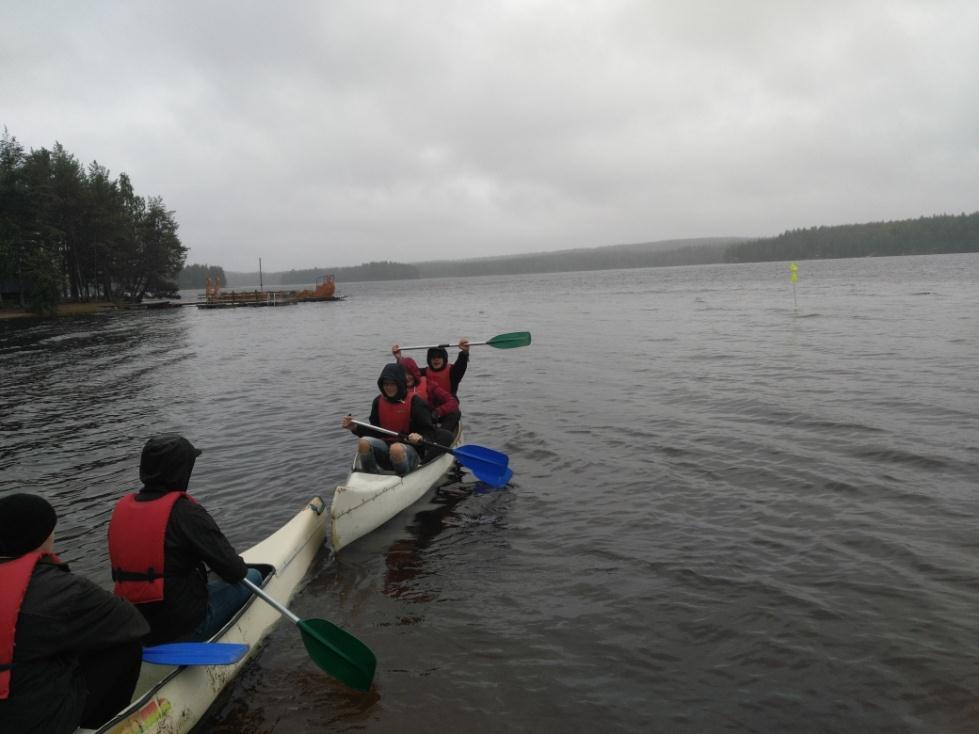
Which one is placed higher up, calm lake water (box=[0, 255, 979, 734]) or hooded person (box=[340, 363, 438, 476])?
hooded person (box=[340, 363, 438, 476])

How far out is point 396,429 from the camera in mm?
9469

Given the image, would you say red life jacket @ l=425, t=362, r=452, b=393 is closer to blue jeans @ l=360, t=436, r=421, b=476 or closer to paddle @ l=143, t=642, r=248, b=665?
blue jeans @ l=360, t=436, r=421, b=476

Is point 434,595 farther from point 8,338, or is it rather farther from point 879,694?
point 8,338

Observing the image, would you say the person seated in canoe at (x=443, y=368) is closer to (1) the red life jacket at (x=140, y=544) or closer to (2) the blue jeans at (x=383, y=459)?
(2) the blue jeans at (x=383, y=459)

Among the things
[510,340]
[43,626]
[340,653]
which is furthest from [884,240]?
[43,626]

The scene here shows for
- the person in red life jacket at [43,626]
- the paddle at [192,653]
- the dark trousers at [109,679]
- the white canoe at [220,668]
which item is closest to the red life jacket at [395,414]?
the white canoe at [220,668]

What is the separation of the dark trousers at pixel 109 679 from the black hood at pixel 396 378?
5.37m

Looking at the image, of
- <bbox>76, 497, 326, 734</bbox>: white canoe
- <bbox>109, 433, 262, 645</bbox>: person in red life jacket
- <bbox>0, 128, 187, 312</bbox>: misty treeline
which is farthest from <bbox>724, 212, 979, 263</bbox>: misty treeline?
<bbox>109, 433, 262, 645</bbox>: person in red life jacket

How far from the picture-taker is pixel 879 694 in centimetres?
486

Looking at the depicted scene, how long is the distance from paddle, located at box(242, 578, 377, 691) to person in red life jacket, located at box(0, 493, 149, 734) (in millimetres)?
1549

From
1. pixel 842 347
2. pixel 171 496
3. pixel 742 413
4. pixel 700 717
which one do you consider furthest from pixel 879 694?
pixel 842 347

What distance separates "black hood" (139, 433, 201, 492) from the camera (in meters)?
4.32

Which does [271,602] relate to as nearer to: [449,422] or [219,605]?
[219,605]

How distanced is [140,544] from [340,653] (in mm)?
1784
